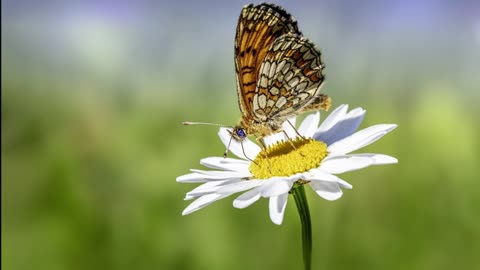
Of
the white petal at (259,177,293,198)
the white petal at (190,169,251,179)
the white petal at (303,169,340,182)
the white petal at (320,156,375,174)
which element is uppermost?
the white petal at (320,156,375,174)

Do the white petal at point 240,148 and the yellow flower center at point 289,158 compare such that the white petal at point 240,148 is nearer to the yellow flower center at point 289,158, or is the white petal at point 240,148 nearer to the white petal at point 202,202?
the yellow flower center at point 289,158

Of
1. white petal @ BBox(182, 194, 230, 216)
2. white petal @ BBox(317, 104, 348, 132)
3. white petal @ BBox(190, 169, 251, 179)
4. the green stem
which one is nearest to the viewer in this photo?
the green stem

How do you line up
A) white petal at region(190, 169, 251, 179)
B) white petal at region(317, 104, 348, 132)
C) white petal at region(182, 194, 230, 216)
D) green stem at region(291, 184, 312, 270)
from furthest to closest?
white petal at region(317, 104, 348, 132) < white petal at region(190, 169, 251, 179) < white petal at region(182, 194, 230, 216) < green stem at region(291, 184, 312, 270)

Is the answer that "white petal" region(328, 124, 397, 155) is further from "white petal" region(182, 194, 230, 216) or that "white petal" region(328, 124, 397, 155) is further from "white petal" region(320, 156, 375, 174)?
"white petal" region(182, 194, 230, 216)

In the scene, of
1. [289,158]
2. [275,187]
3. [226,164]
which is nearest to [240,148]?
[226,164]

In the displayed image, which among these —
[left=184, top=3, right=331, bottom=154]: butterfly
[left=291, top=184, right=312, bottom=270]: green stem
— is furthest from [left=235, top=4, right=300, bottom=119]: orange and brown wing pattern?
[left=291, top=184, right=312, bottom=270]: green stem

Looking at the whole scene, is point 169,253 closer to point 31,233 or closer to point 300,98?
point 31,233
